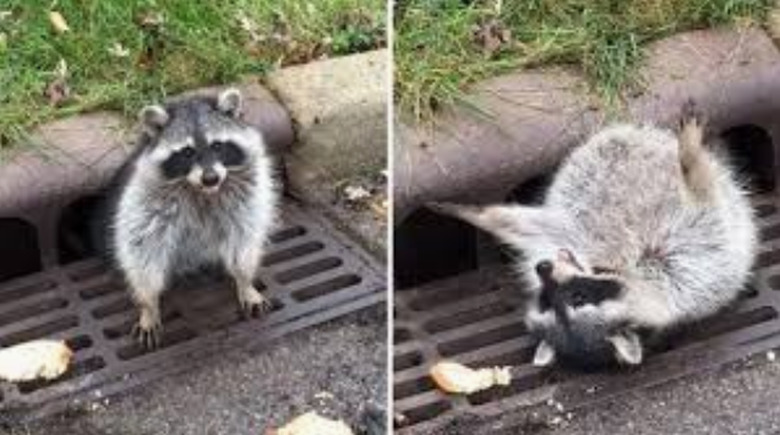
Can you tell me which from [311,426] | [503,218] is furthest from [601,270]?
[311,426]

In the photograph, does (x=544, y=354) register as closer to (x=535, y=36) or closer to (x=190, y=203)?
(x=535, y=36)

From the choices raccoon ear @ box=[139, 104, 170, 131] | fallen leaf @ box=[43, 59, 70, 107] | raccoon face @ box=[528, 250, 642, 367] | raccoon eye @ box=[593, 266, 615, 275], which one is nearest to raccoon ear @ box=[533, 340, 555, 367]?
raccoon face @ box=[528, 250, 642, 367]

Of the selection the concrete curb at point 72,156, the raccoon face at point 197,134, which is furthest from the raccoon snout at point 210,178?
the concrete curb at point 72,156

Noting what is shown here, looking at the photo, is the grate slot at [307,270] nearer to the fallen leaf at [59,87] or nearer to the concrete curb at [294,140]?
the concrete curb at [294,140]

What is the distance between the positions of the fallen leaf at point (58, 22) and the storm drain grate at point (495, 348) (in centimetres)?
61

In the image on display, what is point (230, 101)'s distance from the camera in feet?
7.02

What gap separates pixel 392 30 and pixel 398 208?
0.22m

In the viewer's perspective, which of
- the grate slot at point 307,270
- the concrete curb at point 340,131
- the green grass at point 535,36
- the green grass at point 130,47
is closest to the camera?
the green grass at point 535,36

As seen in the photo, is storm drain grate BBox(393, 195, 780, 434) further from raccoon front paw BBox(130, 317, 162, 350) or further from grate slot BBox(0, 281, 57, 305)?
grate slot BBox(0, 281, 57, 305)

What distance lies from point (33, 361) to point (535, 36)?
82 cm

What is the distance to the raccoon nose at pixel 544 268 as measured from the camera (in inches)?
80.3

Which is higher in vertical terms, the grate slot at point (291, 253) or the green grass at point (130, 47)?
the green grass at point (130, 47)

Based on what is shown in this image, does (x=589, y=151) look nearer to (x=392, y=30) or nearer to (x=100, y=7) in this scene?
(x=392, y=30)

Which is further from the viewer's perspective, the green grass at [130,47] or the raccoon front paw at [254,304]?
the raccoon front paw at [254,304]
